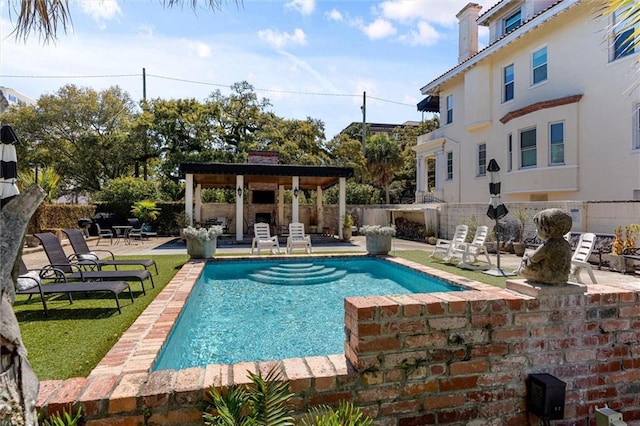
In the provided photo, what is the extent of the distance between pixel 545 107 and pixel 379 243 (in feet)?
32.0

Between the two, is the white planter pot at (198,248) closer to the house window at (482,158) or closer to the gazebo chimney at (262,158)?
the gazebo chimney at (262,158)

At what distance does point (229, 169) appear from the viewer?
15.4m

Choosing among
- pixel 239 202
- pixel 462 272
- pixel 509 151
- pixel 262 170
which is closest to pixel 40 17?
pixel 462 272

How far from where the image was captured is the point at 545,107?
14477 mm

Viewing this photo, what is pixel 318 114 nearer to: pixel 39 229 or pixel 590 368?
pixel 39 229

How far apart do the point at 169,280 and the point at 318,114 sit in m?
27.4

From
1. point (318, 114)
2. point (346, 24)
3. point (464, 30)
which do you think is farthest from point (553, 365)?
point (318, 114)

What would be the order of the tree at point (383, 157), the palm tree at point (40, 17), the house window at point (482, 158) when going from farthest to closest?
the tree at point (383, 157) → the house window at point (482, 158) → the palm tree at point (40, 17)

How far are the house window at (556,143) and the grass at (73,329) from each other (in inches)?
604

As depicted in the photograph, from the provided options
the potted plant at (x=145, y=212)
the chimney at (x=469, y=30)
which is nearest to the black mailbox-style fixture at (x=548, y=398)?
the potted plant at (x=145, y=212)

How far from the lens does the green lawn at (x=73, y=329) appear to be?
11.0 ft

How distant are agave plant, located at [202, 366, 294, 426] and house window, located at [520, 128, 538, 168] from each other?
16.3m

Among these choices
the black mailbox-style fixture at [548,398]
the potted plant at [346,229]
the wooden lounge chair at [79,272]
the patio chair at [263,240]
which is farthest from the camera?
the potted plant at [346,229]

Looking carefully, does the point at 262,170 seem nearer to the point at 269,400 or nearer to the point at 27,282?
the point at 27,282
